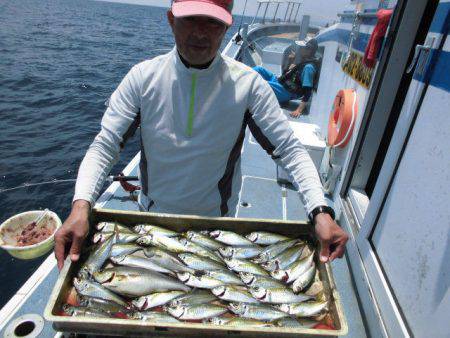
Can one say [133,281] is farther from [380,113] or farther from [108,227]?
[380,113]

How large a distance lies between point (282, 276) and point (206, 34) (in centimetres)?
137

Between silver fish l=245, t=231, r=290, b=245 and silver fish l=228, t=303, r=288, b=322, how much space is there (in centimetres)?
41

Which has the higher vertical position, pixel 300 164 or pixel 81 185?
pixel 300 164

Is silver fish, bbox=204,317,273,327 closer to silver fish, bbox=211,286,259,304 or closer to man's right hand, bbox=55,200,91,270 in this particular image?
silver fish, bbox=211,286,259,304

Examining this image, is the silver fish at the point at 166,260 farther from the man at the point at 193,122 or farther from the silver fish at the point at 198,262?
the man at the point at 193,122

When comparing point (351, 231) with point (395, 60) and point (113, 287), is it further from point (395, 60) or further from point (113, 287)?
point (113, 287)

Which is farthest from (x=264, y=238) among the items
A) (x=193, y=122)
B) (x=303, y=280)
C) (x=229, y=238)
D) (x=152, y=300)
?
(x=193, y=122)

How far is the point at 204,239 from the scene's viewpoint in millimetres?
1864

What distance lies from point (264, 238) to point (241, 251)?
0.54 feet

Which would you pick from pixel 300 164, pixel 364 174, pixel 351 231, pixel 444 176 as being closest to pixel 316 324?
pixel 300 164

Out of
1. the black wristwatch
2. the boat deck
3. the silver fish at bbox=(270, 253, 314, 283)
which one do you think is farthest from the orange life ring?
the silver fish at bbox=(270, 253, 314, 283)

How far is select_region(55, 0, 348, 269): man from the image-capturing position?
70.7 inches

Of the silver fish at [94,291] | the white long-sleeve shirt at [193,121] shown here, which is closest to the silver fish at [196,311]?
the silver fish at [94,291]

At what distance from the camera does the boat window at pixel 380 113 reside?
3088mm
